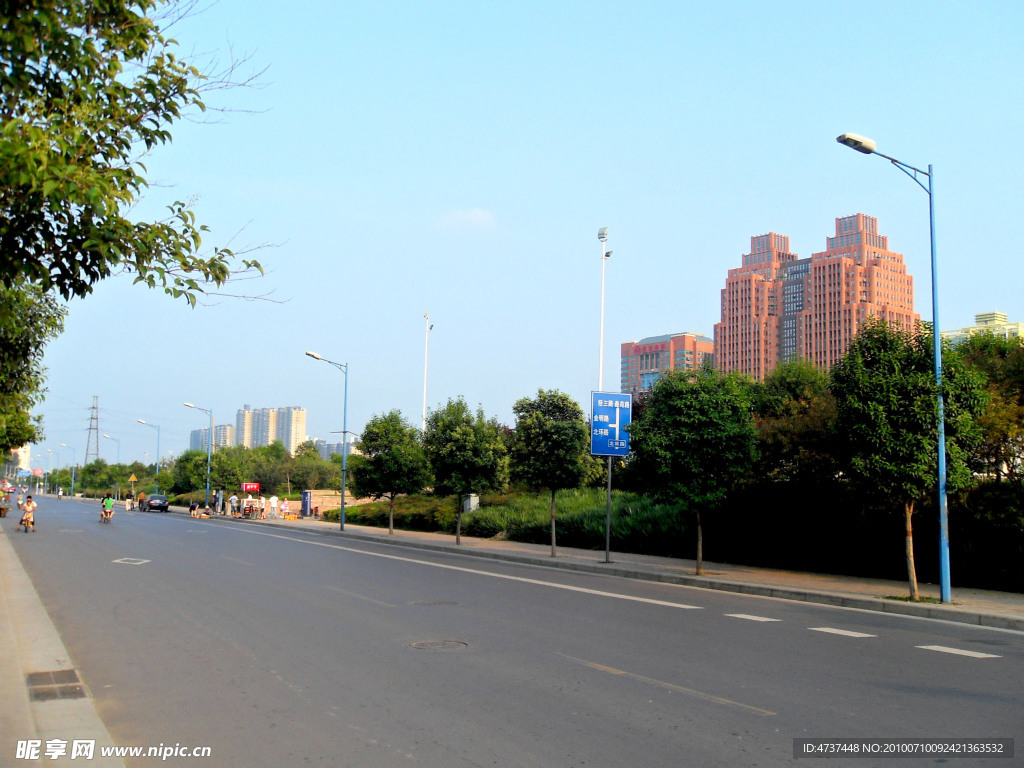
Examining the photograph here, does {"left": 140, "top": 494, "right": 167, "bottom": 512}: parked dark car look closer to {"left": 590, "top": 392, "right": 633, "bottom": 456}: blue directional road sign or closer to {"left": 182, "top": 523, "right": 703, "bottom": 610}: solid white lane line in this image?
{"left": 182, "top": 523, "right": 703, "bottom": 610}: solid white lane line

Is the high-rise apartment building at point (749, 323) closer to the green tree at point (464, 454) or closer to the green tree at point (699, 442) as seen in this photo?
the green tree at point (464, 454)

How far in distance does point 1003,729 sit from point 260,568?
51.4 ft

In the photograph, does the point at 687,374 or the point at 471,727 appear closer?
the point at 471,727

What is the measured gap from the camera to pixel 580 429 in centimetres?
2345

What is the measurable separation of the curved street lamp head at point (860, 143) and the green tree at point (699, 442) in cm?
622

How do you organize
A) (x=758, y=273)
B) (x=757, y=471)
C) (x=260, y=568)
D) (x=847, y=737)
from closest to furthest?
(x=847, y=737)
(x=260, y=568)
(x=757, y=471)
(x=758, y=273)

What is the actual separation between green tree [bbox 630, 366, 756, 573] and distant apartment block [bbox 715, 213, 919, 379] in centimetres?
11553

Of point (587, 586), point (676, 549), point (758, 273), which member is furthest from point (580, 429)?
point (758, 273)

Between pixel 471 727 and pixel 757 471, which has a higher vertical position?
pixel 757 471

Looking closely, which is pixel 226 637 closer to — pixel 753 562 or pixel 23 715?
pixel 23 715

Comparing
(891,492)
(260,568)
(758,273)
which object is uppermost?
(758,273)

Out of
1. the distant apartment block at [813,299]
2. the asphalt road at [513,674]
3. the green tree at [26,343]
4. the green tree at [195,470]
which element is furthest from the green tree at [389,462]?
the distant apartment block at [813,299]

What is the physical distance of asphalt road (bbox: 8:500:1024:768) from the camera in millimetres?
5824

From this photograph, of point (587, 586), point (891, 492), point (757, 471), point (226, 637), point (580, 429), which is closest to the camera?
point (226, 637)
